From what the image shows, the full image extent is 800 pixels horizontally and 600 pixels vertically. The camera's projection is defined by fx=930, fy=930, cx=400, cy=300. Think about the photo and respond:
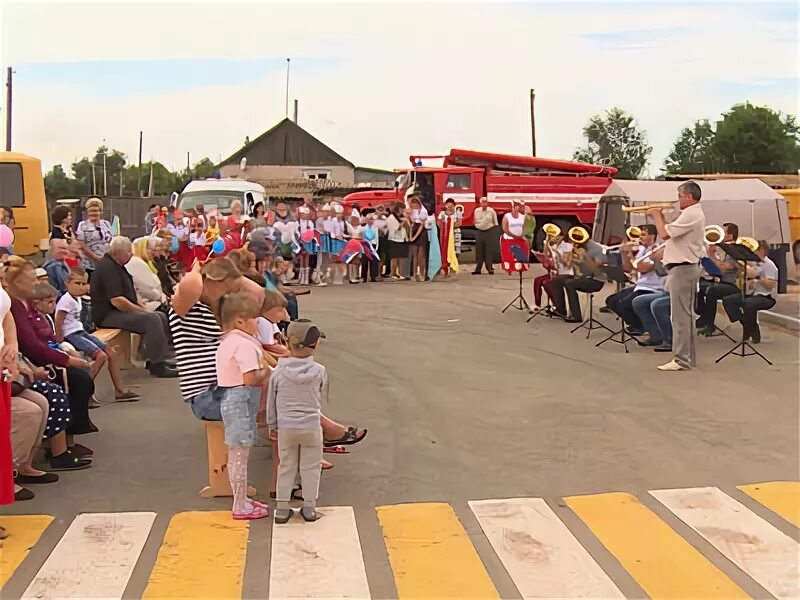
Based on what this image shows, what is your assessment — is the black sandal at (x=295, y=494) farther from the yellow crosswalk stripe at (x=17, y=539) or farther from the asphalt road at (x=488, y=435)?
the yellow crosswalk stripe at (x=17, y=539)

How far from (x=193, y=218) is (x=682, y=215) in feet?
38.4

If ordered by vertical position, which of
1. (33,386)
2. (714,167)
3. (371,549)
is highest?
(714,167)

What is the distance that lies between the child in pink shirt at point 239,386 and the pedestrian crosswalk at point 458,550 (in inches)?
6.7

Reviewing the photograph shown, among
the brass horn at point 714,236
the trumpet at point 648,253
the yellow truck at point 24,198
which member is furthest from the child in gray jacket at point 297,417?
the yellow truck at point 24,198

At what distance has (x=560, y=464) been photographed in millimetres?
6625

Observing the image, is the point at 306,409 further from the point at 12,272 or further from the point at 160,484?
the point at 12,272

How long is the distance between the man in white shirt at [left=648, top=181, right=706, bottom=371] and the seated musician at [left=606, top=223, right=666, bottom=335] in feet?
4.77

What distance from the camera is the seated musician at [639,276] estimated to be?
11453 mm

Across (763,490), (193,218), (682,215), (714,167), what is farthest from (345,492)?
(714,167)

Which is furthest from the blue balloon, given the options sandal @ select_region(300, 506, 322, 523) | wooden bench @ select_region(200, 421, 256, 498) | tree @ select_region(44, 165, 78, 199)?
tree @ select_region(44, 165, 78, 199)

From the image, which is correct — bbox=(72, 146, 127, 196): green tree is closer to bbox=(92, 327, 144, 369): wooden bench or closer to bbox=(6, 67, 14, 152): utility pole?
bbox=(6, 67, 14, 152): utility pole

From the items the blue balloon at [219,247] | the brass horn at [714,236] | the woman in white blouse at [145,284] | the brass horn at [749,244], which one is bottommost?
the woman in white blouse at [145,284]

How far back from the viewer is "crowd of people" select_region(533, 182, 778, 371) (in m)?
9.81

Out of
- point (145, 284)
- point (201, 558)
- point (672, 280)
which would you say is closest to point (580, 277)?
point (672, 280)
